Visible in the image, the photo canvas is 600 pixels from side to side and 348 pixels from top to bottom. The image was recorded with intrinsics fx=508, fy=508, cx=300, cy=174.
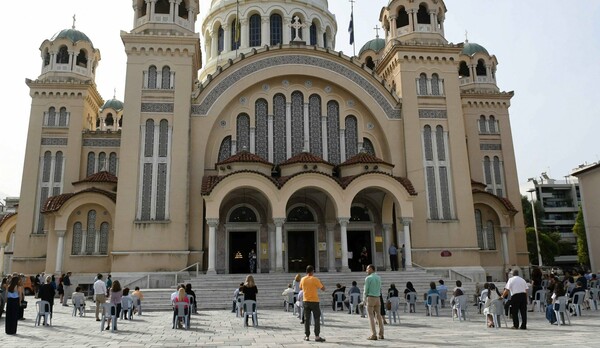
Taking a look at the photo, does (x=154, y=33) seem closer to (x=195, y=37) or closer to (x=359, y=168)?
(x=195, y=37)

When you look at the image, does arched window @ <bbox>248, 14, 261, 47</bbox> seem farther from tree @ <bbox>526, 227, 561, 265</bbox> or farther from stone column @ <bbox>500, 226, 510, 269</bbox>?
tree @ <bbox>526, 227, 561, 265</bbox>

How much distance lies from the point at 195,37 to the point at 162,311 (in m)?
14.9

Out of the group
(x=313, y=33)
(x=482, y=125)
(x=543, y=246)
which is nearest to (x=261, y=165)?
(x=313, y=33)

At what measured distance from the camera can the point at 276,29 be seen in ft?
116

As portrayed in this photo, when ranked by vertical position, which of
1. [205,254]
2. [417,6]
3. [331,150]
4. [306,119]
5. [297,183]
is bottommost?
[205,254]

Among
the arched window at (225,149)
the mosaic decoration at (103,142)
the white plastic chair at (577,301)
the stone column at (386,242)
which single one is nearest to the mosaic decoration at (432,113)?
the stone column at (386,242)

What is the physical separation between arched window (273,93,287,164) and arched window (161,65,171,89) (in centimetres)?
570

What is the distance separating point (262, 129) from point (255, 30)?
1086 cm

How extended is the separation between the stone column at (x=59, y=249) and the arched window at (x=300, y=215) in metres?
11.6

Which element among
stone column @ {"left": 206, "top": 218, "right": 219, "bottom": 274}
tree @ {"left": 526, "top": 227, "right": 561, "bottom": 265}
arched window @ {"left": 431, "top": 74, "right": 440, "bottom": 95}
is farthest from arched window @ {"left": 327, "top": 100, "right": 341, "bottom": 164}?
tree @ {"left": 526, "top": 227, "right": 561, "bottom": 265}

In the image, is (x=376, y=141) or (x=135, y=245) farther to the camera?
(x=376, y=141)

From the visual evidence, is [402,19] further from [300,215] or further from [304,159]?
[300,215]

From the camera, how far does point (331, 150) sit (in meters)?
28.0

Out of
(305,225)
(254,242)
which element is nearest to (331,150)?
(305,225)
